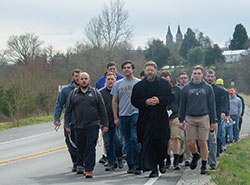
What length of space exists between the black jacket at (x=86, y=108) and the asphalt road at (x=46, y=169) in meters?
1.07

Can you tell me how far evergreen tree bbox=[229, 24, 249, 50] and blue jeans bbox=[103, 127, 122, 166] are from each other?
380 feet

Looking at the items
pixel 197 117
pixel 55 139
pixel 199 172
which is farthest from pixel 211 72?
pixel 55 139

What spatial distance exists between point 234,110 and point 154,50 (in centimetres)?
7906

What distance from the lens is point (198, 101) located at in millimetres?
8430

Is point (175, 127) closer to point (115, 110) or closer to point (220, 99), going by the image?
point (220, 99)

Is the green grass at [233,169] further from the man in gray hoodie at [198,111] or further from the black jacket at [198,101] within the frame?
the black jacket at [198,101]

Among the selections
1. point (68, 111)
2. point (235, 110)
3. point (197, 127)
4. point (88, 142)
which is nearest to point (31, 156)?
point (68, 111)

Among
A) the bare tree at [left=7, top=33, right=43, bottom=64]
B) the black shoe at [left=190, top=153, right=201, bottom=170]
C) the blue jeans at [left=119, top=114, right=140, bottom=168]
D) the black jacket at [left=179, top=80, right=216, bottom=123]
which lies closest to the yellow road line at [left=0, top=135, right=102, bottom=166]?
the blue jeans at [left=119, top=114, right=140, bottom=168]

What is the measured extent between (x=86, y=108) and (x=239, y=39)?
127932 millimetres

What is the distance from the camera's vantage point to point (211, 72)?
9.92 meters

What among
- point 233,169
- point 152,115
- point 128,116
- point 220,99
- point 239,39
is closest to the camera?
point 152,115

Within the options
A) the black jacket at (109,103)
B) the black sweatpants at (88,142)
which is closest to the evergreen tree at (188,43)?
the black jacket at (109,103)

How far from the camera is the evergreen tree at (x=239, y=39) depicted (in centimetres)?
12125

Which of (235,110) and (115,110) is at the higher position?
(115,110)
